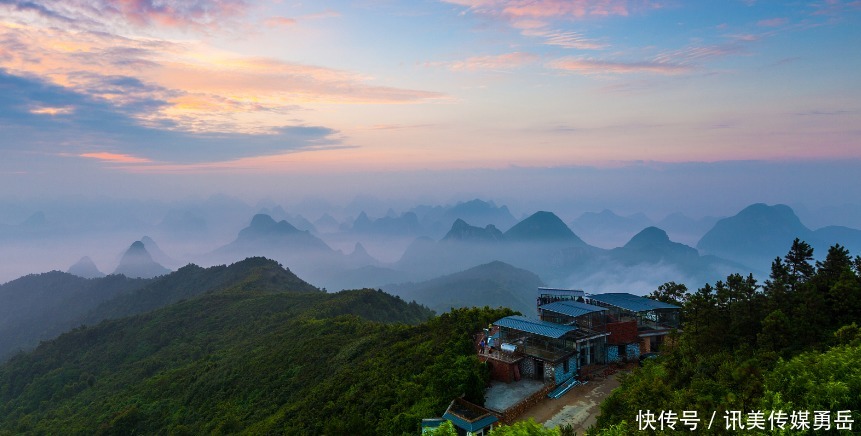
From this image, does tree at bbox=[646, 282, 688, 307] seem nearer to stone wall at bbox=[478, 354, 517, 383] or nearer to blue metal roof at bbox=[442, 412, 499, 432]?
stone wall at bbox=[478, 354, 517, 383]

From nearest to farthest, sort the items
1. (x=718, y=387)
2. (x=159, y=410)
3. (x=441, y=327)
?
(x=718, y=387)
(x=441, y=327)
(x=159, y=410)

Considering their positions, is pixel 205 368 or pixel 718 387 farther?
pixel 205 368

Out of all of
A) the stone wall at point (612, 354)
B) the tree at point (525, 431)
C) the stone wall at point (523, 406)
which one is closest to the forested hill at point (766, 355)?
the tree at point (525, 431)

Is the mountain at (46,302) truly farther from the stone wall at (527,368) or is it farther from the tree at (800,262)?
the tree at (800,262)

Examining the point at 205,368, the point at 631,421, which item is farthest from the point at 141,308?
the point at 631,421

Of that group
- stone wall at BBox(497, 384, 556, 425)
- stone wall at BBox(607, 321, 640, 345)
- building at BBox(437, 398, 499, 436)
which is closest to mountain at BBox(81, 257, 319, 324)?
stone wall at BBox(607, 321, 640, 345)

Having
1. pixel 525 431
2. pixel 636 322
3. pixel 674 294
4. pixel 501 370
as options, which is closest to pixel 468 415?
pixel 501 370

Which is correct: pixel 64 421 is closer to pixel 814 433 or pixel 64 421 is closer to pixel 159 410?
pixel 159 410
